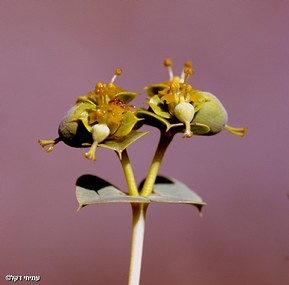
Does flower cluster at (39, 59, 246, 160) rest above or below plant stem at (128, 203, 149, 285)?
above

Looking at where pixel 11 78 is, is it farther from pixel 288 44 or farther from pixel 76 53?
pixel 288 44

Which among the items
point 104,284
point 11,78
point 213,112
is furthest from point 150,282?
point 213,112

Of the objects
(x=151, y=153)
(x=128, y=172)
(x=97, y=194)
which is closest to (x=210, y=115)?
(x=128, y=172)

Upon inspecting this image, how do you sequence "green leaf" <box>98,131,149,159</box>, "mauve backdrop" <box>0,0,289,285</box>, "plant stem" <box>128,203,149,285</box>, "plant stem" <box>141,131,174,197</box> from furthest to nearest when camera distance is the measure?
"mauve backdrop" <box>0,0,289,285</box>, "plant stem" <box>141,131,174,197</box>, "plant stem" <box>128,203,149,285</box>, "green leaf" <box>98,131,149,159</box>

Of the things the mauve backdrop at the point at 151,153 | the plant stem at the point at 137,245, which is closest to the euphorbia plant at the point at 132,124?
the plant stem at the point at 137,245

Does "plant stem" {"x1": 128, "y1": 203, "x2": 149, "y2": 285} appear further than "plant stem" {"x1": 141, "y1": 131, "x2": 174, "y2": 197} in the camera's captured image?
No

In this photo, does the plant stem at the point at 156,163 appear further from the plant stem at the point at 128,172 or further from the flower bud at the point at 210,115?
the flower bud at the point at 210,115

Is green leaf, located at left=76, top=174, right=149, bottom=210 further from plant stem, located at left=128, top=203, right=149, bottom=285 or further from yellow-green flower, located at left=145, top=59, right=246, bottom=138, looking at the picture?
yellow-green flower, located at left=145, top=59, right=246, bottom=138

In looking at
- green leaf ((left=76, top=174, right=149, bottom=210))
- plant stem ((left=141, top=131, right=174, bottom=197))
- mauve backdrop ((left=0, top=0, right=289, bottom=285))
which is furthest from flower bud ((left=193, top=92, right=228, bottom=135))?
mauve backdrop ((left=0, top=0, right=289, bottom=285))
